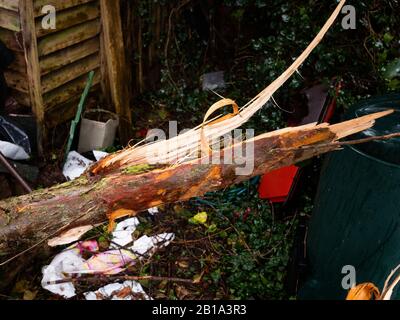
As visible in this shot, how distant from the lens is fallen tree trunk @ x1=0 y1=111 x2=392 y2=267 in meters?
1.73

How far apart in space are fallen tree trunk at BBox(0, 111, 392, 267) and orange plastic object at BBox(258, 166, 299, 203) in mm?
1754

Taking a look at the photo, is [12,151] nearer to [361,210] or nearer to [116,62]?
[116,62]

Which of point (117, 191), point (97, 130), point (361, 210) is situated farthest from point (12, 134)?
point (361, 210)

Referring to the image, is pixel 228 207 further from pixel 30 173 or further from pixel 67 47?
pixel 67 47

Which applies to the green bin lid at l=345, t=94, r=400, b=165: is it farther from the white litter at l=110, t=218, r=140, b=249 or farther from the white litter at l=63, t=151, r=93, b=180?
the white litter at l=63, t=151, r=93, b=180

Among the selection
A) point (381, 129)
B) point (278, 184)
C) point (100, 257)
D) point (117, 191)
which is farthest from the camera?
point (278, 184)

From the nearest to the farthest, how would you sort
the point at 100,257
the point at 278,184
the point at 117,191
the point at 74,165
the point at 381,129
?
the point at 117,191 → the point at 381,129 → the point at 100,257 → the point at 278,184 → the point at 74,165

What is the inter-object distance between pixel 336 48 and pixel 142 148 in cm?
242

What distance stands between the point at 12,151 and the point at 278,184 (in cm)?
225

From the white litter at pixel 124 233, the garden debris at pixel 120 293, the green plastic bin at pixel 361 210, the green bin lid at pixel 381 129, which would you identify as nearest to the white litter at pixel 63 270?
the garden debris at pixel 120 293

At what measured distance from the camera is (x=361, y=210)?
2.33m

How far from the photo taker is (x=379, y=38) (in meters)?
3.43
